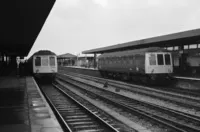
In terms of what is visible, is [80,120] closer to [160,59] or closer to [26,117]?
[26,117]

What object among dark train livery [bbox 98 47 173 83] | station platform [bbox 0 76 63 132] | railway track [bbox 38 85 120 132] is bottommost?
railway track [bbox 38 85 120 132]

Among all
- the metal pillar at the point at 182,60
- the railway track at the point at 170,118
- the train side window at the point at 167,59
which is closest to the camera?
the railway track at the point at 170,118

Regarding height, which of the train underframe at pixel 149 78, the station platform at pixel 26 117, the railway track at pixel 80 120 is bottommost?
the railway track at pixel 80 120

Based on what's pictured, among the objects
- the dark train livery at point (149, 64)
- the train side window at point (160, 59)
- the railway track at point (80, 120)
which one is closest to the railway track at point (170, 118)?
the railway track at point (80, 120)

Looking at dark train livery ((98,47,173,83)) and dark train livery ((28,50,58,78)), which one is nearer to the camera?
dark train livery ((98,47,173,83))

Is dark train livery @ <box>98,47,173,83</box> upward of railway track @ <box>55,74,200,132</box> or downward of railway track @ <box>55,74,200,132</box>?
upward

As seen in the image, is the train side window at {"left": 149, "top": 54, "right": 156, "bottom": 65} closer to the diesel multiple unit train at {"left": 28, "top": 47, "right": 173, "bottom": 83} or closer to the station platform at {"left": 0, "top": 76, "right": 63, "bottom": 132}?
the diesel multiple unit train at {"left": 28, "top": 47, "right": 173, "bottom": 83}

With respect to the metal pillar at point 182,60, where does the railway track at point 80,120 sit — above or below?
below

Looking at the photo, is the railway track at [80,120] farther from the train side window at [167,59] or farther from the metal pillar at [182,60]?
the metal pillar at [182,60]

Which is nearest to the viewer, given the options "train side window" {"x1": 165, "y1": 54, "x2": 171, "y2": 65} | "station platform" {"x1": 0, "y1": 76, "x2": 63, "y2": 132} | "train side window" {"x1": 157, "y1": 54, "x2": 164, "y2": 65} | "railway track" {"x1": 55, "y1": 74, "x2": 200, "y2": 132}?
"station platform" {"x1": 0, "y1": 76, "x2": 63, "y2": 132}

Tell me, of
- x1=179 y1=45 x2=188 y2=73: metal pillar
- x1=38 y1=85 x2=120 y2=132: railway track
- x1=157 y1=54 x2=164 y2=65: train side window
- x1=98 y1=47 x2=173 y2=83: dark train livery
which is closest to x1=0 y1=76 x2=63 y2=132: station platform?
x1=38 y1=85 x2=120 y2=132: railway track

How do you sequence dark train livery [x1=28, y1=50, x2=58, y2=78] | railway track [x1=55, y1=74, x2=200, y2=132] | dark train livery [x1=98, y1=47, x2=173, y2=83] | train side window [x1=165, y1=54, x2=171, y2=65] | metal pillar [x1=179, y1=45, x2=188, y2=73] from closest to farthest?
railway track [x1=55, y1=74, x2=200, y2=132], dark train livery [x1=98, y1=47, x2=173, y2=83], train side window [x1=165, y1=54, x2=171, y2=65], metal pillar [x1=179, y1=45, x2=188, y2=73], dark train livery [x1=28, y1=50, x2=58, y2=78]

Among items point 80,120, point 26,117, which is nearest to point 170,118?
point 80,120

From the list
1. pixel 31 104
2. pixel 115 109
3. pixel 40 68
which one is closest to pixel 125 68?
pixel 40 68
